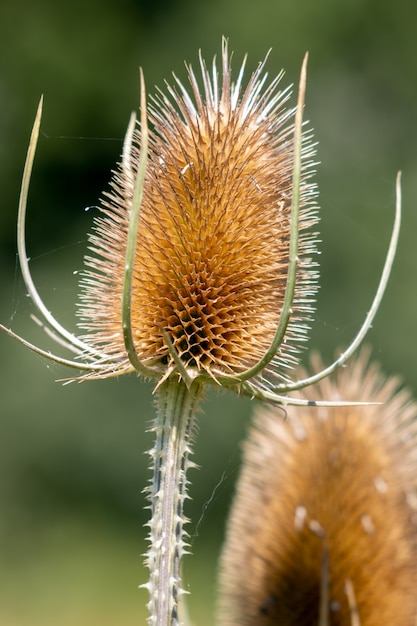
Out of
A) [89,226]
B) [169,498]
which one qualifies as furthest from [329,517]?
[89,226]

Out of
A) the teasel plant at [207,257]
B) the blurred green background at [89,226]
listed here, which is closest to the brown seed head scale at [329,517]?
the teasel plant at [207,257]

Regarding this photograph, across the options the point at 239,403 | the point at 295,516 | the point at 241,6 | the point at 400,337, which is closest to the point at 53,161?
the point at 241,6

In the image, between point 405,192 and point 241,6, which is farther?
point 241,6

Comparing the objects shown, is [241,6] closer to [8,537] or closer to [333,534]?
[8,537]

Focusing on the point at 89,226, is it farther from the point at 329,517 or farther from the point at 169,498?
the point at 169,498

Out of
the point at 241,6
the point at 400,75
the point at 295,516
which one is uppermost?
the point at 241,6

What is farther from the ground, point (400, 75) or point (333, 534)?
point (400, 75)
